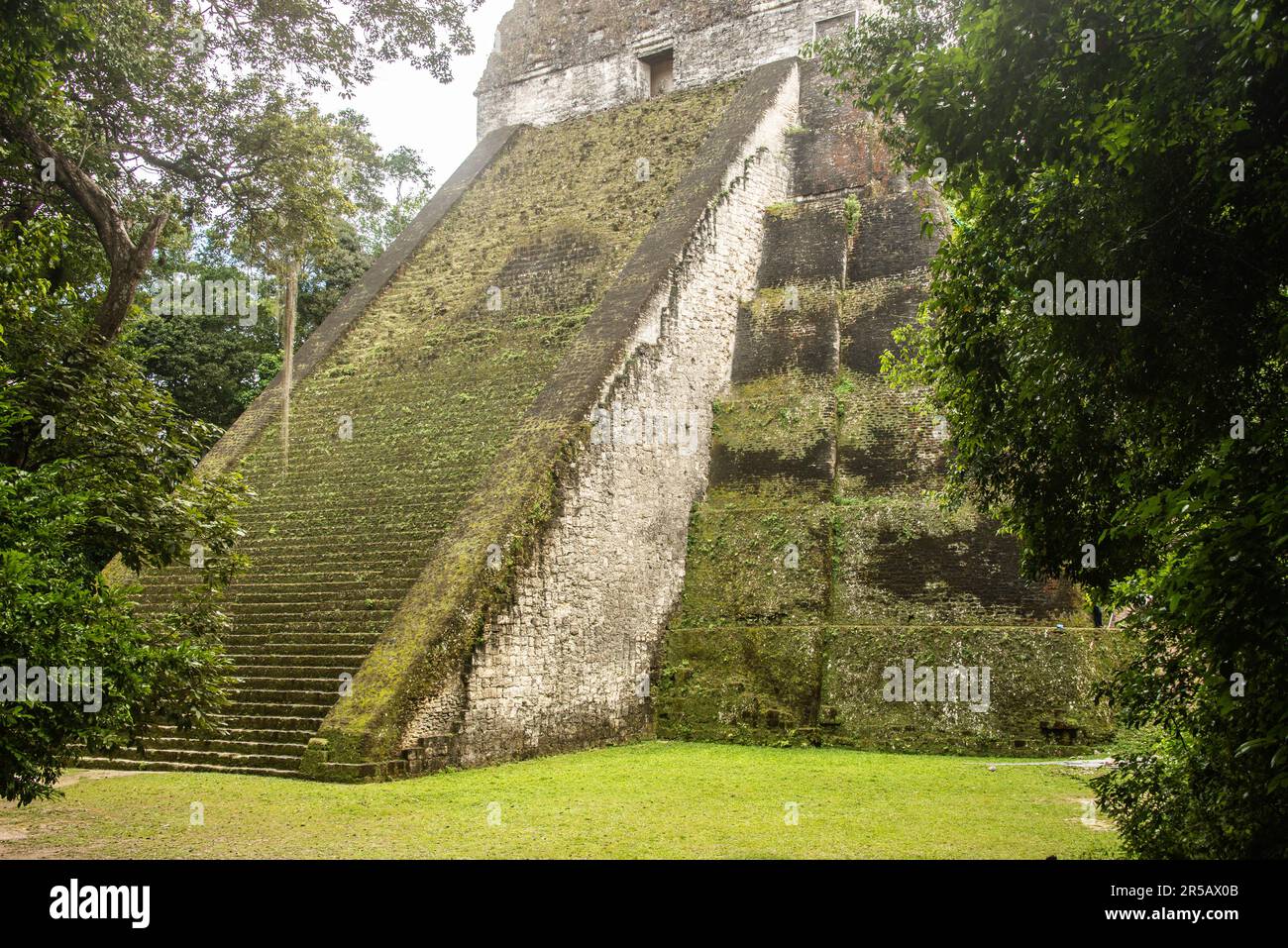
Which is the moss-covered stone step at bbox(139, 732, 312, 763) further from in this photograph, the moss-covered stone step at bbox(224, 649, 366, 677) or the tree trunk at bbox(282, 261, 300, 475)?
the tree trunk at bbox(282, 261, 300, 475)

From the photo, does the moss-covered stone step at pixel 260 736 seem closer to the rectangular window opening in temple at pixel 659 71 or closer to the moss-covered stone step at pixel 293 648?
the moss-covered stone step at pixel 293 648

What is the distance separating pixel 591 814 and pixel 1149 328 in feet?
Result: 15.6

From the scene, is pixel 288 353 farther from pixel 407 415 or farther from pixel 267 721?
pixel 267 721

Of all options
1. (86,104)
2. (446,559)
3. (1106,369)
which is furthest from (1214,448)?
(86,104)

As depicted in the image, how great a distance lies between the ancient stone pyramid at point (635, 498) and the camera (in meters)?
10.3

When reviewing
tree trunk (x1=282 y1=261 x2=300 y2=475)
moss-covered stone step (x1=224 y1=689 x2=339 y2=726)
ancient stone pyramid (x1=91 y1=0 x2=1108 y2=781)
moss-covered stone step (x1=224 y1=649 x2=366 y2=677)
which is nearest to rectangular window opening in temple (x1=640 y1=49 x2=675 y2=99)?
ancient stone pyramid (x1=91 y1=0 x2=1108 y2=781)

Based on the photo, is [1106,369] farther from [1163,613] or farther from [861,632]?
[861,632]

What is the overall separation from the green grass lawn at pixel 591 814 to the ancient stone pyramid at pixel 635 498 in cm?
65

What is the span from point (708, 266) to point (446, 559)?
6.30m

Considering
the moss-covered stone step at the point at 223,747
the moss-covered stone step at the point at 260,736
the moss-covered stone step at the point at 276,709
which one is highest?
the moss-covered stone step at the point at 276,709

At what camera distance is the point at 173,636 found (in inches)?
270

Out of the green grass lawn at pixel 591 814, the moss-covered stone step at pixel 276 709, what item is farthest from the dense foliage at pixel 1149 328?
the moss-covered stone step at pixel 276 709

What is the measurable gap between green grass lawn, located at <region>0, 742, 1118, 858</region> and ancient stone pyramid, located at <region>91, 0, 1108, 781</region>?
2.14 ft

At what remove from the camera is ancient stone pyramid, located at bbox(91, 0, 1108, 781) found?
10258 mm
